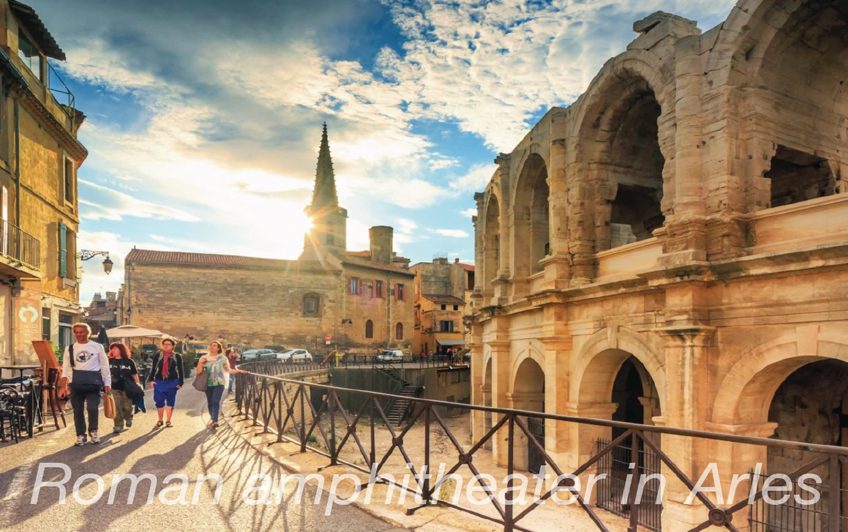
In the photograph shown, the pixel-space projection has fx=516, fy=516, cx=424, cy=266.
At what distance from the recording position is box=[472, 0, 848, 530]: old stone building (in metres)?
8.03

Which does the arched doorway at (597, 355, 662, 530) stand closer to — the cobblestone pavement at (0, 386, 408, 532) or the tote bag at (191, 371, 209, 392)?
the cobblestone pavement at (0, 386, 408, 532)

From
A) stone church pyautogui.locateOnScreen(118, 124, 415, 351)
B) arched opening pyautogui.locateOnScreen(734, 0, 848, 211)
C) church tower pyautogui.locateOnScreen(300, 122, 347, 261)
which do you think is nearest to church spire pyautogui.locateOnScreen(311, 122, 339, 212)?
church tower pyautogui.locateOnScreen(300, 122, 347, 261)

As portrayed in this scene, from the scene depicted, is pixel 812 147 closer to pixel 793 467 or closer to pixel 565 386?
pixel 793 467

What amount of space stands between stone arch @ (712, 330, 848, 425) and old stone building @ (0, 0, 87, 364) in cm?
1532

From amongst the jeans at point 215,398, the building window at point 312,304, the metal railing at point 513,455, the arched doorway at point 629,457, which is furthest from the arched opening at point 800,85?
the building window at point 312,304

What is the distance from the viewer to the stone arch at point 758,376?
763cm

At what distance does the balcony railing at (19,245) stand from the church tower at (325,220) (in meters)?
32.5

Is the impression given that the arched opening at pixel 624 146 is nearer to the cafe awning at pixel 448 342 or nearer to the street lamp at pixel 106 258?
the street lamp at pixel 106 258

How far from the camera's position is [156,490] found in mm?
5020

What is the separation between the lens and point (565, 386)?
1241 centimetres

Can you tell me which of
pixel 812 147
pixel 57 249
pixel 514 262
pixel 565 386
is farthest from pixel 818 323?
pixel 57 249

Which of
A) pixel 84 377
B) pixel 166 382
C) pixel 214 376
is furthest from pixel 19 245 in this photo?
pixel 84 377

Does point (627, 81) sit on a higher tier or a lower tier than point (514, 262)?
higher

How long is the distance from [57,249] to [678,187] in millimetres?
18414
